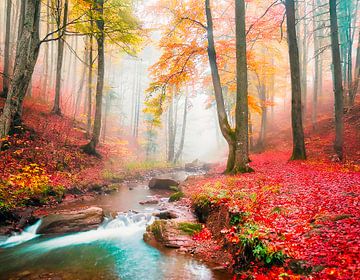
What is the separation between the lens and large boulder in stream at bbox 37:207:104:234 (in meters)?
8.45

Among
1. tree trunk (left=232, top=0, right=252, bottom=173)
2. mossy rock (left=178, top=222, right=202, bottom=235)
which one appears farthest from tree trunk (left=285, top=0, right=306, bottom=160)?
mossy rock (left=178, top=222, right=202, bottom=235)

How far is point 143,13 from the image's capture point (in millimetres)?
15000

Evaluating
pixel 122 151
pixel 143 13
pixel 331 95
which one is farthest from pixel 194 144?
pixel 143 13

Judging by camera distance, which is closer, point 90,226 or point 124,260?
point 124,260

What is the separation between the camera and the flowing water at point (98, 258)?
5.84 m

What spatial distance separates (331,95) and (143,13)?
25866mm

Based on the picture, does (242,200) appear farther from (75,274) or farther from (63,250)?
(63,250)

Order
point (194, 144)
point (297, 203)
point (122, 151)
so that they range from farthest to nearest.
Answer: point (194, 144) < point (122, 151) < point (297, 203)

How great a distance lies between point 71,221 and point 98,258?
2.47 meters

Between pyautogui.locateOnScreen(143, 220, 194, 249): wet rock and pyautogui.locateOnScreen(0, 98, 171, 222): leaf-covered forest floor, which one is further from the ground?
pyautogui.locateOnScreen(0, 98, 171, 222): leaf-covered forest floor

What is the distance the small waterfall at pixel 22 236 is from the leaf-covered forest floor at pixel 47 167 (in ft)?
2.22

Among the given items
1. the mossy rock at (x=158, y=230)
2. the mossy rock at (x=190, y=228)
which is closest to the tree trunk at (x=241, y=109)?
the mossy rock at (x=190, y=228)

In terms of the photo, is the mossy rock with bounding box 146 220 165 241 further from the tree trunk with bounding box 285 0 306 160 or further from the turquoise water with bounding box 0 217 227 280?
the tree trunk with bounding box 285 0 306 160

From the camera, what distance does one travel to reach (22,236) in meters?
7.99
